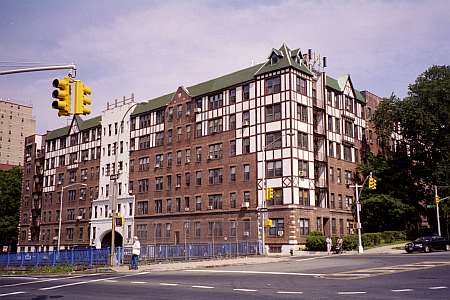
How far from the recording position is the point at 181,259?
39.6m

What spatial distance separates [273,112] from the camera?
189 feet

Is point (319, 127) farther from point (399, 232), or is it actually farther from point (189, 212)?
point (189, 212)

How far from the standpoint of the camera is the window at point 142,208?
72062 millimetres

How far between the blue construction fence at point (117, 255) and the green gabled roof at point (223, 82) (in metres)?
22.8

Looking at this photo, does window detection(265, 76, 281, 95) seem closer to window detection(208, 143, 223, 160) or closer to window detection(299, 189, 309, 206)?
window detection(208, 143, 223, 160)

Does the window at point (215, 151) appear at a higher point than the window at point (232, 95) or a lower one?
lower

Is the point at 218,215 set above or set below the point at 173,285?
above

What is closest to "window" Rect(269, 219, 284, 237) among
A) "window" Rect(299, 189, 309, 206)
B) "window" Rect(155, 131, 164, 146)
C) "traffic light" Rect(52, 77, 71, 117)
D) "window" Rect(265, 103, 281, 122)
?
"window" Rect(299, 189, 309, 206)

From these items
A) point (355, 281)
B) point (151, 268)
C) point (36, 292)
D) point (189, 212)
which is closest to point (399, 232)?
point (189, 212)

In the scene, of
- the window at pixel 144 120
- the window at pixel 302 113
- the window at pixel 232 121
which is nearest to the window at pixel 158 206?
the window at pixel 144 120

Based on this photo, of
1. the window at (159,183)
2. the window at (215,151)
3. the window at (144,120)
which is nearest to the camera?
the window at (215,151)

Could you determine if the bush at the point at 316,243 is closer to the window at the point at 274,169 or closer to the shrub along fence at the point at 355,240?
the shrub along fence at the point at 355,240

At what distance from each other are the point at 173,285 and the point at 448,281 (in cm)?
998

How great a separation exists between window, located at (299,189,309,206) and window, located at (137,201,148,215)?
84.4ft
